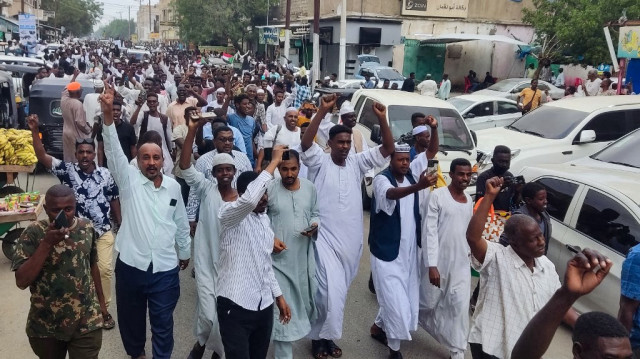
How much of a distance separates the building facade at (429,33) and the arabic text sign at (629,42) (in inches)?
624

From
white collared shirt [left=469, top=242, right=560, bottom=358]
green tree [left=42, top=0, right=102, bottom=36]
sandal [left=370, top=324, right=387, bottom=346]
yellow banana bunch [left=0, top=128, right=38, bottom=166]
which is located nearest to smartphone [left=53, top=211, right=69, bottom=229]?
white collared shirt [left=469, top=242, right=560, bottom=358]

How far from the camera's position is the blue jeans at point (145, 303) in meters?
4.18

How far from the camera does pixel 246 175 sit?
3830 mm

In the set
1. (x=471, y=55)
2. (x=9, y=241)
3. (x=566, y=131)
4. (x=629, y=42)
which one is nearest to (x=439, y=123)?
(x=566, y=131)

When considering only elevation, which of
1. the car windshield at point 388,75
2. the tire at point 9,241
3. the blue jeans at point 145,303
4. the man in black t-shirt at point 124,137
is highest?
the car windshield at point 388,75

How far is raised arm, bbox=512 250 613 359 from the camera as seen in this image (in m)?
2.17

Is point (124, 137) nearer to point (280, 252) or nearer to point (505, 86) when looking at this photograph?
point (280, 252)

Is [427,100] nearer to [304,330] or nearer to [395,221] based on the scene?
[395,221]

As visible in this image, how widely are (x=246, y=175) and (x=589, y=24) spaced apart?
19348mm

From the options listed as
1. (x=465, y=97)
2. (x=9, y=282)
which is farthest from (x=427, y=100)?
(x=9, y=282)

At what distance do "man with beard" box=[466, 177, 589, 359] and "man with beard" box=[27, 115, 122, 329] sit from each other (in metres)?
3.04

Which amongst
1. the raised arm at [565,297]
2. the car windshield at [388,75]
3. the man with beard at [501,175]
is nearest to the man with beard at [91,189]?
the man with beard at [501,175]

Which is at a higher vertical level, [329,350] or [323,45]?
[323,45]

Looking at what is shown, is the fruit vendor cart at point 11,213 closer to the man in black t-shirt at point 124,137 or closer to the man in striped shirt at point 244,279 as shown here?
the man in black t-shirt at point 124,137
